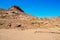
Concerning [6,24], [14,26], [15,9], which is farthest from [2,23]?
[15,9]

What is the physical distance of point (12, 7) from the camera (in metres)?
54.3

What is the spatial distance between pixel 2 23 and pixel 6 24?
4.05ft

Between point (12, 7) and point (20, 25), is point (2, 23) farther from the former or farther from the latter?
point (12, 7)

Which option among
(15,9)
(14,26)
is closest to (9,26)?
(14,26)

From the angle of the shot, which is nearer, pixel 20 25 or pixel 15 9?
pixel 20 25

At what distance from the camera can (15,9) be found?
52.9 m

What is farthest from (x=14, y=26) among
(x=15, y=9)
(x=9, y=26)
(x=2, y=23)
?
(x=15, y=9)

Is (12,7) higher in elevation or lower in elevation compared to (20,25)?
higher

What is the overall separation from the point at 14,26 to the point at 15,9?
871 inches

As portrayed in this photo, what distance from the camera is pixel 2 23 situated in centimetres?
3269

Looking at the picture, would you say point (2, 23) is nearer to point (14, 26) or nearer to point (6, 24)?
point (6, 24)

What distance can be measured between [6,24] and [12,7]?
75.8 feet

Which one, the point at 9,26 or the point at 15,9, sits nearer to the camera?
the point at 9,26

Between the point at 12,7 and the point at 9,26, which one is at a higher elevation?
the point at 12,7
